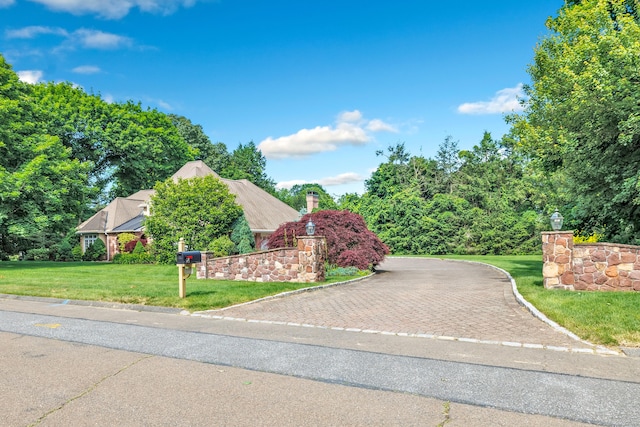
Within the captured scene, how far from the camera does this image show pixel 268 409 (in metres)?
4.00

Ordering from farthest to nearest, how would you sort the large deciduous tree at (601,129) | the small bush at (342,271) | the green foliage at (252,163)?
the green foliage at (252,163) < the small bush at (342,271) < the large deciduous tree at (601,129)

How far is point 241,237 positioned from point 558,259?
53.4 ft

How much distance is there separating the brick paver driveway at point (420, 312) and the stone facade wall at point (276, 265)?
1419mm

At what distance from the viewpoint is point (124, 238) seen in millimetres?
32031

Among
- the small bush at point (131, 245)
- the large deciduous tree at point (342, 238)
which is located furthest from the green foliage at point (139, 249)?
the large deciduous tree at point (342, 238)

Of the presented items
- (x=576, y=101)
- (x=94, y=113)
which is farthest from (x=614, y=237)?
(x=94, y=113)

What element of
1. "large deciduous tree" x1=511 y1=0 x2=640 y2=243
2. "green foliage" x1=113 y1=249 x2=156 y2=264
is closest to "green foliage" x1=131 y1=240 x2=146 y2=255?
"green foliage" x1=113 y1=249 x2=156 y2=264

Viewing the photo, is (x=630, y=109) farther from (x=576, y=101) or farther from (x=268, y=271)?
(x=268, y=271)

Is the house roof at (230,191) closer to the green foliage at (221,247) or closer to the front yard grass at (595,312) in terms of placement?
the green foliage at (221,247)

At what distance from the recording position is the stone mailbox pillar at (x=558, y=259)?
36.0ft

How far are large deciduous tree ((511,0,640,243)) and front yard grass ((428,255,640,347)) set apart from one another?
342 centimetres

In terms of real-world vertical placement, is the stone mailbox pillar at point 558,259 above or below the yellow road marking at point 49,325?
above

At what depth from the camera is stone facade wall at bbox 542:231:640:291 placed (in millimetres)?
10438

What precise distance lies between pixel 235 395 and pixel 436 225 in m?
34.5
